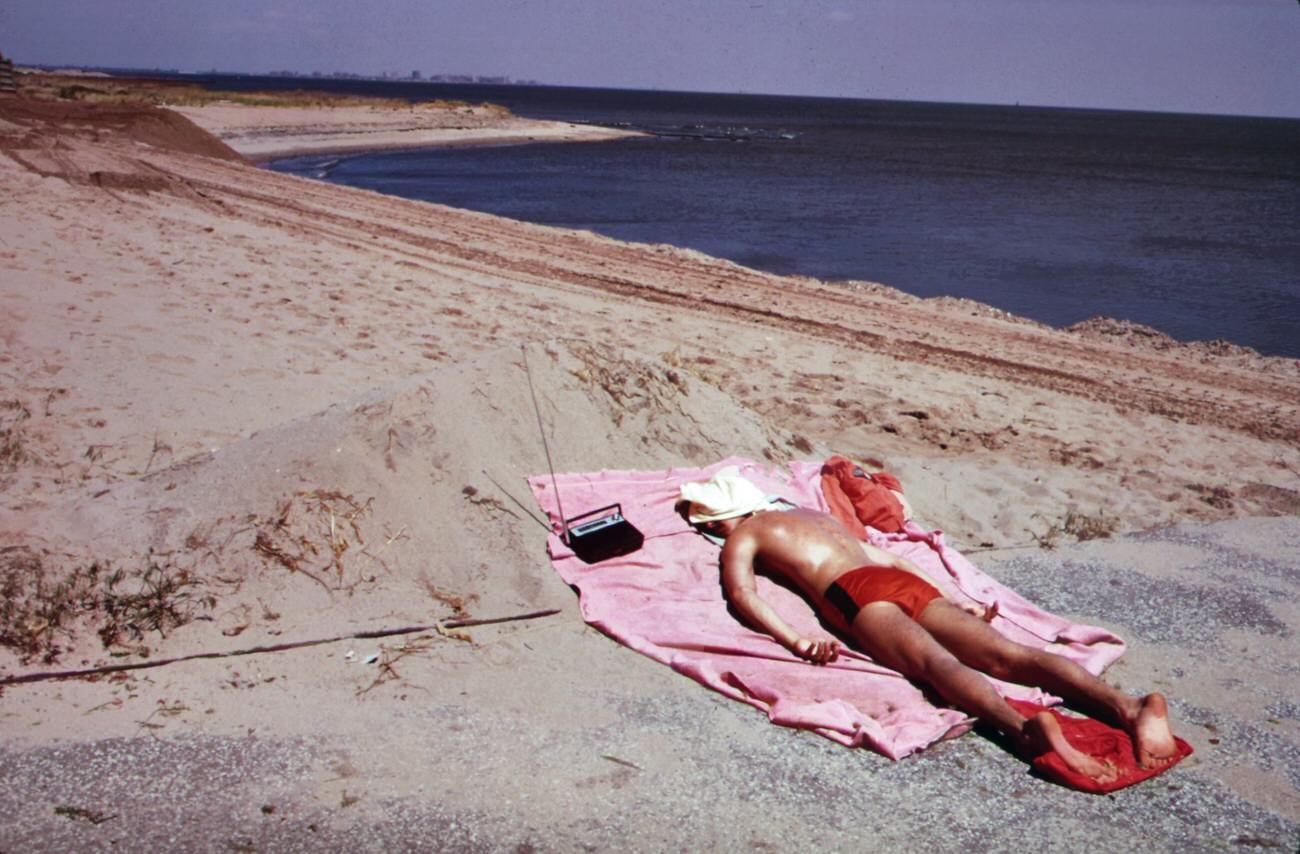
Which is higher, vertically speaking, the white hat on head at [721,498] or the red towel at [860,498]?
the white hat on head at [721,498]

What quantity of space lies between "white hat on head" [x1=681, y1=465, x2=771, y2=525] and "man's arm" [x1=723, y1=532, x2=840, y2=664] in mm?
395

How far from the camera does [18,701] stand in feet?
12.2

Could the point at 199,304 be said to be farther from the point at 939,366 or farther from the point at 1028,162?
the point at 1028,162

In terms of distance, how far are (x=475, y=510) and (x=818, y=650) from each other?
2.07 metres

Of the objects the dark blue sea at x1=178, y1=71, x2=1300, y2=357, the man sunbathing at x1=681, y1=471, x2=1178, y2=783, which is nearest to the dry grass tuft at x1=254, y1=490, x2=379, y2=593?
the man sunbathing at x1=681, y1=471, x2=1178, y2=783

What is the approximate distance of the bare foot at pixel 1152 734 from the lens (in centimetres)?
366

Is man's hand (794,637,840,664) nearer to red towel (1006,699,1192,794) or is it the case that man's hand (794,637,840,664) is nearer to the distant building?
red towel (1006,699,1192,794)

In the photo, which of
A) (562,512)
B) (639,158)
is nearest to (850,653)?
(562,512)

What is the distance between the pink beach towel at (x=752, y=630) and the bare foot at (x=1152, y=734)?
409mm

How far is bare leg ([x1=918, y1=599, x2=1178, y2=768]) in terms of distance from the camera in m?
3.72

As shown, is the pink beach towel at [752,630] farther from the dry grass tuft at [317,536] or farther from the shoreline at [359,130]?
the shoreline at [359,130]

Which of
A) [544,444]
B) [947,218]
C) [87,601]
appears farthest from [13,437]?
[947,218]

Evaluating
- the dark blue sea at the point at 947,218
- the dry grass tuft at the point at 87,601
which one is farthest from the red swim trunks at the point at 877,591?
the dark blue sea at the point at 947,218

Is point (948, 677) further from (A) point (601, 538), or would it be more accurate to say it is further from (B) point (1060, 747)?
(A) point (601, 538)
